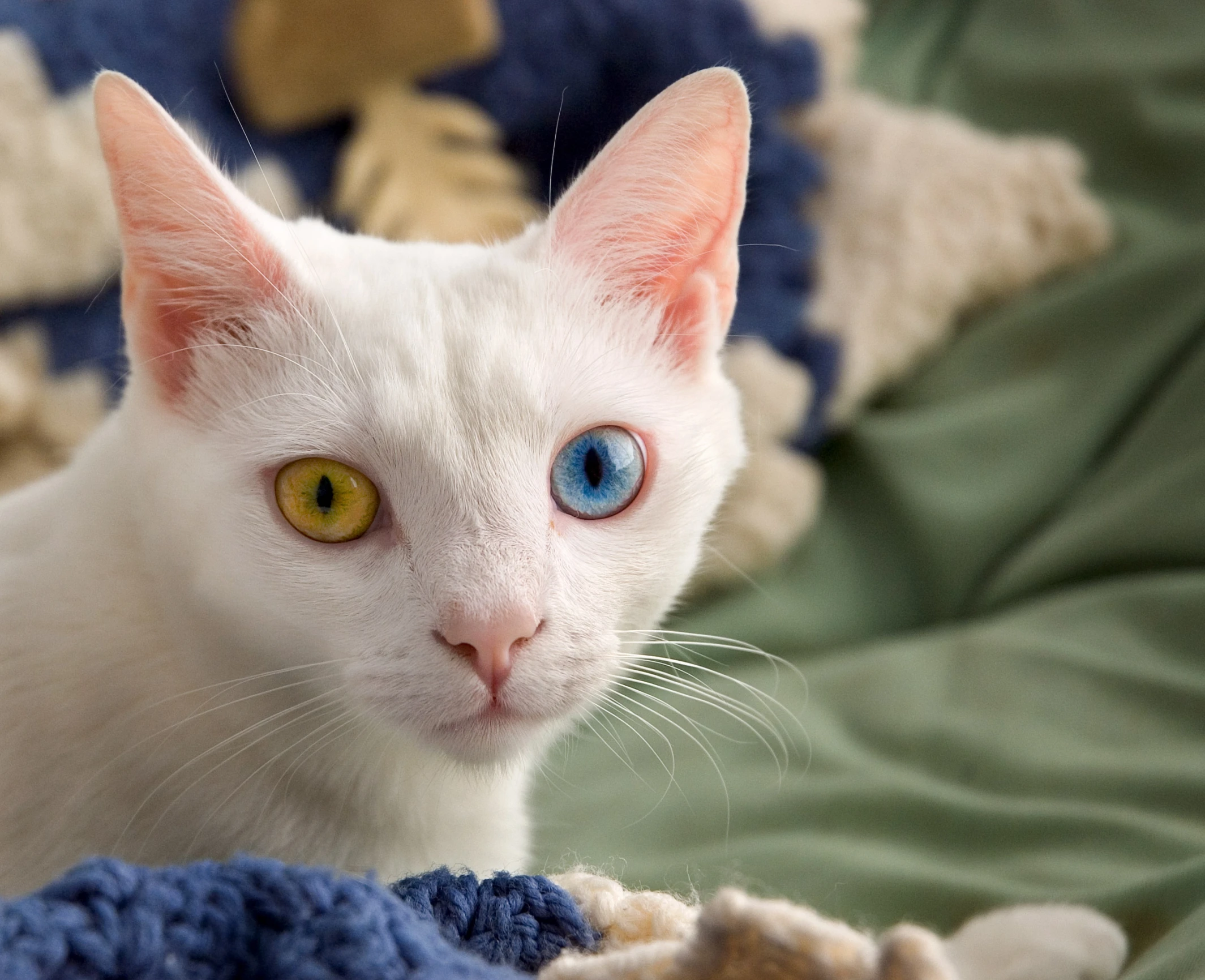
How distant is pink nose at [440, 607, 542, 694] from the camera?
2.25 feet

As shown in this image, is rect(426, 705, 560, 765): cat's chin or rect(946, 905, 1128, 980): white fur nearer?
rect(426, 705, 560, 765): cat's chin

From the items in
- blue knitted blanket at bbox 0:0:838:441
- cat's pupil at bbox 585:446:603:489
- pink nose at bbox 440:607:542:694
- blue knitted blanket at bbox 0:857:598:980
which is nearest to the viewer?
blue knitted blanket at bbox 0:857:598:980

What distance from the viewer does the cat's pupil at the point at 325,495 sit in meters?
0.75

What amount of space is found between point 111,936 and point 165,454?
0.35 m

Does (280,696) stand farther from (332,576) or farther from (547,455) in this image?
(547,455)

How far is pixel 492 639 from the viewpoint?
690 millimetres

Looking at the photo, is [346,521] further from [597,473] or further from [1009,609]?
[1009,609]

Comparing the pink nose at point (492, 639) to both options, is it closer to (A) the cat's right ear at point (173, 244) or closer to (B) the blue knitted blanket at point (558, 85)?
(A) the cat's right ear at point (173, 244)

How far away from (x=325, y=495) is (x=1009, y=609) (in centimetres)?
101

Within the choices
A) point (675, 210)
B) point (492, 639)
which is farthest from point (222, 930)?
point (675, 210)

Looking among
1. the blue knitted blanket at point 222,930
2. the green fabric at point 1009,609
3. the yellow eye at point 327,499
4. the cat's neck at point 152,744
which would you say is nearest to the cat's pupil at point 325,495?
the yellow eye at point 327,499

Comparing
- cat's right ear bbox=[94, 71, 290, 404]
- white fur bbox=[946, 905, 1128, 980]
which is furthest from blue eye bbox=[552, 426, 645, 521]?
white fur bbox=[946, 905, 1128, 980]

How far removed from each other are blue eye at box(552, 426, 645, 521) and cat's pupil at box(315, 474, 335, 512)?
0.14m

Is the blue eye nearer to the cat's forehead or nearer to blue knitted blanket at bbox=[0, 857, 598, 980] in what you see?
the cat's forehead
